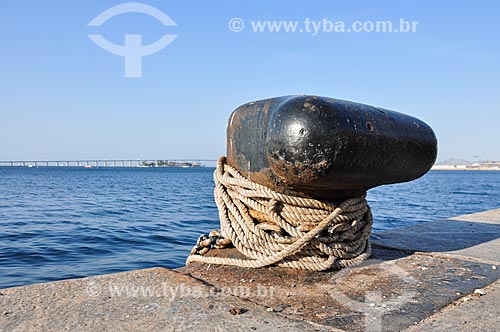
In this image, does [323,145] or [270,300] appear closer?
[270,300]

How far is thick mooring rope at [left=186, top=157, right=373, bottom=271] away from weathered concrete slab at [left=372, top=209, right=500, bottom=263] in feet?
2.78

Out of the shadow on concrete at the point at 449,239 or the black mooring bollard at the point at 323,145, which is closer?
the black mooring bollard at the point at 323,145

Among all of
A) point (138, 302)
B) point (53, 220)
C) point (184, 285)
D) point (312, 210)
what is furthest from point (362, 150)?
point (53, 220)

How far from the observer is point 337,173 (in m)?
2.43

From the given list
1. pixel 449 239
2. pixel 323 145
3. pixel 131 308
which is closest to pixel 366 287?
pixel 323 145

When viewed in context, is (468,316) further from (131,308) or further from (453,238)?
(453,238)

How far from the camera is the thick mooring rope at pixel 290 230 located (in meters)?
2.65

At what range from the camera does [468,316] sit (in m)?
1.92

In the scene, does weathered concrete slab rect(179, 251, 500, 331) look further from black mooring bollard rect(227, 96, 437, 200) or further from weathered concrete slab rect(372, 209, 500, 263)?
black mooring bollard rect(227, 96, 437, 200)

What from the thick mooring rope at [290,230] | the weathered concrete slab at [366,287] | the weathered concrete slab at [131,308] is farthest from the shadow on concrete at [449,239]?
the weathered concrete slab at [131,308]

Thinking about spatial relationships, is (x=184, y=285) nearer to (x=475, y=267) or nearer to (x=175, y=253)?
(x=475, y=267)

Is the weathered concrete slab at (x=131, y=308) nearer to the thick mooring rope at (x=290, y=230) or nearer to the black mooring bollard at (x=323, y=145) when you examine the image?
the thick mooring rope at (x=290, y=230)

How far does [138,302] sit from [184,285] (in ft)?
Answer: 1.07

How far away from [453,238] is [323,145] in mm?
2244
